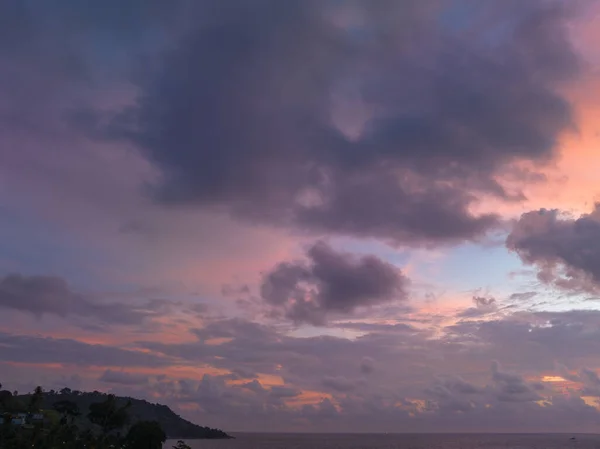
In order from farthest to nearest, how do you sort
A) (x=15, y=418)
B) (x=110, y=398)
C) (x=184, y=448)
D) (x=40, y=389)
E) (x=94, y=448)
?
1. (x=15, y=418)
2. (x=110, y=398)
3. (x=40, y=389)
4. (x=94, y=448)
5. (x=184, y=448)

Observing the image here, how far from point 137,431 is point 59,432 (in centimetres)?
3101

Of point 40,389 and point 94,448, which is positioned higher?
point 40,389

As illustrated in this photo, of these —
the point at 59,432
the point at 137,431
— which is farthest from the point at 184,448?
the point at 137,431

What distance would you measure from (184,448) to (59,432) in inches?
1356

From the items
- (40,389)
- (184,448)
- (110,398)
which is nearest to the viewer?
(184,448)

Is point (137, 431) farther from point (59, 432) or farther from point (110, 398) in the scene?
point (59, 432)

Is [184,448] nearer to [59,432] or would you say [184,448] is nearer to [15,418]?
[59,432]

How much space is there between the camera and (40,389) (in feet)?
501

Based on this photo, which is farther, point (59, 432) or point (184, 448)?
point (59, 432)

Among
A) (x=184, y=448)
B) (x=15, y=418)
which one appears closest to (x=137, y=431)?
(x=184, y=448)

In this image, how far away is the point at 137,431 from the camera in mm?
162125

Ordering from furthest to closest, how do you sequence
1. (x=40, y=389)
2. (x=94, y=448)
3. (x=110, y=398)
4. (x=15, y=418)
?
1. (x=15, y=418)
2. (x=110, y=398)
3. (x=40, y=389)
4. (x=94, y=448)

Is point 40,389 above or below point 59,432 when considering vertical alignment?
above

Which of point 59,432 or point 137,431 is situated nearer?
point 59,432
